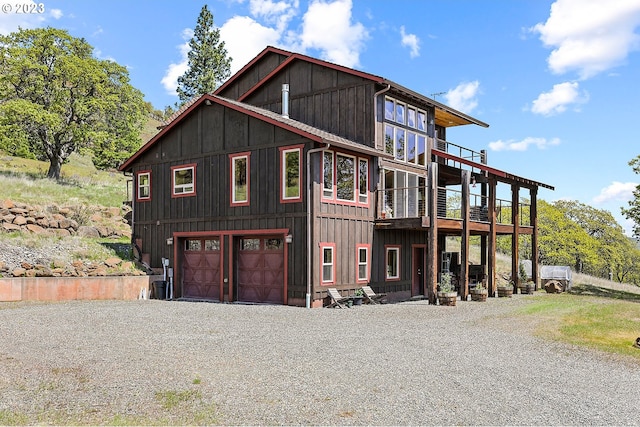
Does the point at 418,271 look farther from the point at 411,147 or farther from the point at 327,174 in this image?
the point at 327,174

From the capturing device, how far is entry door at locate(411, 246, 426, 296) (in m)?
23.0

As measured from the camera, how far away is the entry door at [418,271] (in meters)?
23.0

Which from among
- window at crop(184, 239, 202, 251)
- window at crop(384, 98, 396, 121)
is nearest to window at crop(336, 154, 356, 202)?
window at crop(384, 98, 396, 121)

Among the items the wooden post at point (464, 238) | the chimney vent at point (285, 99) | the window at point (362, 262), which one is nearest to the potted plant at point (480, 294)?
the wooden post at point (464, 238)

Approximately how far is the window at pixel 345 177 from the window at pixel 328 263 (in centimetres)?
180

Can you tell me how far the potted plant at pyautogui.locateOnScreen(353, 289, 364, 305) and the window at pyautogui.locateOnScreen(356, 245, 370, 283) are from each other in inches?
18.6

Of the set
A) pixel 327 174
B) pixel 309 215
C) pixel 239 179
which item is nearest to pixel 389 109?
pixel 327 174

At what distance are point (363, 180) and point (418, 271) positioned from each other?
5564 millimetres

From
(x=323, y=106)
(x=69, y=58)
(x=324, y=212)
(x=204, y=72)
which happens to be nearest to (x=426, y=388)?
(x=324, y=212)

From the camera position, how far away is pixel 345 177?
63.6 ft

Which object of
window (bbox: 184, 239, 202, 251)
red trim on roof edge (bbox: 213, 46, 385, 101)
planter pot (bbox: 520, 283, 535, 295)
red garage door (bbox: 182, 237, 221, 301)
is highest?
red trim on roof edge (bbox: 213, 46, 385, 101)

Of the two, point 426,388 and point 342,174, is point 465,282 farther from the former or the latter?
point 426,388

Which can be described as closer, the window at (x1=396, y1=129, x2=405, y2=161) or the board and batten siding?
the board and batten siding

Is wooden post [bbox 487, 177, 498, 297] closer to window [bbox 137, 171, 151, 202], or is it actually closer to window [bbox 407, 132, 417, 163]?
window [bbox 407, 132, 417, 163]
